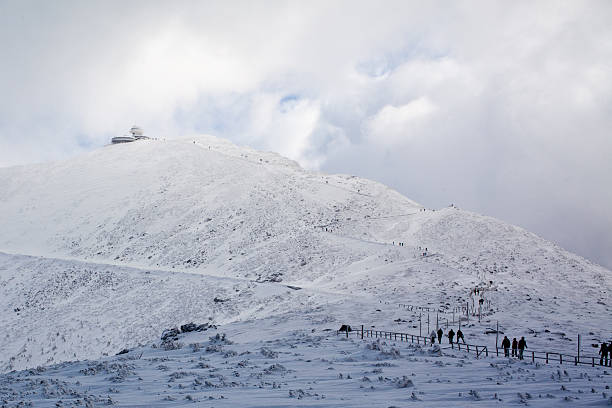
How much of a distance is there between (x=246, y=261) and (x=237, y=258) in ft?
7.04

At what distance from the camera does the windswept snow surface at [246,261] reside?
43031 millimetres

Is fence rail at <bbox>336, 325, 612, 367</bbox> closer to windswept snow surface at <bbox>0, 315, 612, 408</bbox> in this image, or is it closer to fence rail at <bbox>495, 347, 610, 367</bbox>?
fence rail at <bbox>495, 347, 610, 367</bbox>

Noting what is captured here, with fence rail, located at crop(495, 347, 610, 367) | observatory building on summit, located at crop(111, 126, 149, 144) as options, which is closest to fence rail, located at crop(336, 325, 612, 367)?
fence rail, located at crop(495, 347, 610, 367)

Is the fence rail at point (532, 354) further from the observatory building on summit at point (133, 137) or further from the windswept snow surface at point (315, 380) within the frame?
the observatory building on summit at point (133, 137)

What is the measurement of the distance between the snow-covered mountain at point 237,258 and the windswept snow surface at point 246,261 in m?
0.26

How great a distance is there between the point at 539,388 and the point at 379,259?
1655 inches

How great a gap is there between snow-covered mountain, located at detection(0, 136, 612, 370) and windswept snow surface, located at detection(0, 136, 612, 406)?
0.26 m

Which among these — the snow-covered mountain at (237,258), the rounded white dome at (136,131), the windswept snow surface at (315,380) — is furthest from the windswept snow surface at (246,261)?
the rounded white dome at (136,131)

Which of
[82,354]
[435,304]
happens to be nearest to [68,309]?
[82,354]

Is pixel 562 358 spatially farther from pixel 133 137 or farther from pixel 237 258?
pixel 133 137

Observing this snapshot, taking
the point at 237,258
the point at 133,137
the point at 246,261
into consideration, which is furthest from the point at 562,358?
the point at 133,137

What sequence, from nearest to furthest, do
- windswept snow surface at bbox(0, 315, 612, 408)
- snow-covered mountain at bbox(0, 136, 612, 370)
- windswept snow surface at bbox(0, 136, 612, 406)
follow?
windswept snow surface at bbox(0, 315, 612, 408) → windswept snow surface at bbox(0, 136, 612, 406) → snow-covered mountain at bbox(0, 136, 612, 370)

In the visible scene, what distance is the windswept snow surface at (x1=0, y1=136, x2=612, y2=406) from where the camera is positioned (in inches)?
1694

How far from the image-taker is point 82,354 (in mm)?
42031
